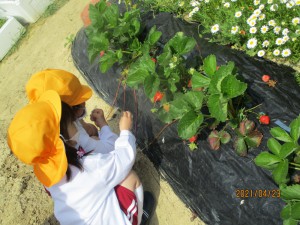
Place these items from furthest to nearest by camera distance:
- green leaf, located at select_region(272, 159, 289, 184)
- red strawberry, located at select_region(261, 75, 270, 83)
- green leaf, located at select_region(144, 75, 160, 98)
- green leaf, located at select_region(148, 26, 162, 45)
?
1. green leaf, located at select_region(148, 26, 162, 45)
2. red strawberry, located at select_region(261, 75, 270, 83)
3. green leaf, located at select_region(144, 75, 160, 98)
4. green leaf, located at select_region(272, 159, 289, 184)

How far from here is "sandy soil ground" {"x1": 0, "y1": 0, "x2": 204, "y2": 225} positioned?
7.23 feet

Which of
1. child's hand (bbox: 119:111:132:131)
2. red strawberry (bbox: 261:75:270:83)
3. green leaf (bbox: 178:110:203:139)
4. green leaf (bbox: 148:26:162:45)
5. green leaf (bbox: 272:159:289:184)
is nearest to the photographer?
green leaf (bbox: 272:159:289:184)

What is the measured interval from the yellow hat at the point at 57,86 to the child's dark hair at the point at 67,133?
91mm

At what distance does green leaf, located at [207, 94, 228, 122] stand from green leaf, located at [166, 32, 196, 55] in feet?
1.54

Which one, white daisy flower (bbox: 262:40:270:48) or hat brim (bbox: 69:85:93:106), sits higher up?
hat brim (bbox: 69:85:93:106)

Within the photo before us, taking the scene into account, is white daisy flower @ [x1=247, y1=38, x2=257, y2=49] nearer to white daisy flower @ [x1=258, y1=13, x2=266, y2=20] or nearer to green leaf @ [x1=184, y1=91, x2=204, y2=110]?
white daisy flower @ [x1=258, y1=13, x2=266, y2=20]

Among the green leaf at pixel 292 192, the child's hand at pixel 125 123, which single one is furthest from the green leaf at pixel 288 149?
the child's hand at pixel 125 123

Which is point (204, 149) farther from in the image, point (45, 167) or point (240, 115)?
point (45, 167)

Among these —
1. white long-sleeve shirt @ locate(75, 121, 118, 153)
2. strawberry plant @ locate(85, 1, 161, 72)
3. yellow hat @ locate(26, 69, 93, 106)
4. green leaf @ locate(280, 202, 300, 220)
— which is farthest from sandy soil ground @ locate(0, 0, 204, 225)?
yellow hat @ locate(26, 69, 93, 106)

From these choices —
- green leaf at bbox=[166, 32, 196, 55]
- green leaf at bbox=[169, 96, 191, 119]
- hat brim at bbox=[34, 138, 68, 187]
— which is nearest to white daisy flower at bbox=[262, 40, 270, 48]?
green leaf at bbox=[166, 32, 196, 55]

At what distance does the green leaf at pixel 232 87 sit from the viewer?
153cm

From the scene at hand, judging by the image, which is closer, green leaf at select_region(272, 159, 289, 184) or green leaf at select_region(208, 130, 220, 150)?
green leaf at select_region(272, 159, 289, 184)

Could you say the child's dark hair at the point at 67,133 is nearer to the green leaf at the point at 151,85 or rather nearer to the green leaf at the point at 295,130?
the green leaf at the point at 151,85

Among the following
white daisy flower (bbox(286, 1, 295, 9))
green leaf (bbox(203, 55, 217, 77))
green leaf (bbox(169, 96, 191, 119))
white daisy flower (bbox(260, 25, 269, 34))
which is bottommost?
white daisy flower (bbox(260, 25, 269, 34))
